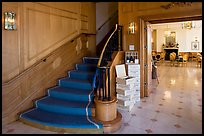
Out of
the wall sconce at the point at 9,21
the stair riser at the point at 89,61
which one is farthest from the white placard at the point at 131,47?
the wall sconce at the point at 9,21

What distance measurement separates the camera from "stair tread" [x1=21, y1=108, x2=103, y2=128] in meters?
3.68

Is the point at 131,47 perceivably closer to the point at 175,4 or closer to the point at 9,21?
the point at 175,4

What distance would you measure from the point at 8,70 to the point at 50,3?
2.40 m

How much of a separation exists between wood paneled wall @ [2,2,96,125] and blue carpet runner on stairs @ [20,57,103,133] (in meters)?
0.32

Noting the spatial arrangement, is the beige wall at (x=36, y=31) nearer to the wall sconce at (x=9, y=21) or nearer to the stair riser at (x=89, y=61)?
the wall sconce at (x=9, y=21)

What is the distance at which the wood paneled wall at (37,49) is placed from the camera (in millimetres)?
4180

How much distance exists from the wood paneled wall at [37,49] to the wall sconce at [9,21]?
0.30ft

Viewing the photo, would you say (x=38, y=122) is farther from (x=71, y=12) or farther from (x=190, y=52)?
(x=190, y=52)

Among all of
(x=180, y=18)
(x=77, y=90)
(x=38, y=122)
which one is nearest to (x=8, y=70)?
(x=38, y=122)

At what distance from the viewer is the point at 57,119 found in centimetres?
393

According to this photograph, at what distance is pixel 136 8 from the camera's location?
565cm

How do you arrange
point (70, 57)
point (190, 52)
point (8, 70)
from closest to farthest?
point (8, 70), point (70, 57), point (190, 52)

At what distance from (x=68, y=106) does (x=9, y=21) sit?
7.58 ft

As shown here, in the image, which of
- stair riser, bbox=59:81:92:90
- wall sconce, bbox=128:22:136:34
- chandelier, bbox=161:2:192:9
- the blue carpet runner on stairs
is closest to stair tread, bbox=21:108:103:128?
the blue carpet runner on stairs
